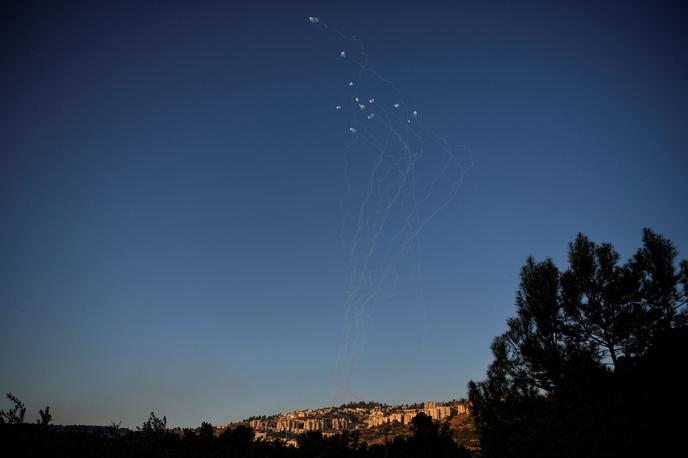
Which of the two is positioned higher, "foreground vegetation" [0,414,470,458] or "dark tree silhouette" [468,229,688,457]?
"dark tree silhouette" [468,229,688,457]

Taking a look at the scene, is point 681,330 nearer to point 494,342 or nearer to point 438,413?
point 494,342

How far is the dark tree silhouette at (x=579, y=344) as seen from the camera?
1149cm

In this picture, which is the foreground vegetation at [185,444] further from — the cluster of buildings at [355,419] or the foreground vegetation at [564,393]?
the cluster of buildings at [355,419]

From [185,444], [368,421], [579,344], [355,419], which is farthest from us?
[355,419]

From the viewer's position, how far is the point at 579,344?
17.3m

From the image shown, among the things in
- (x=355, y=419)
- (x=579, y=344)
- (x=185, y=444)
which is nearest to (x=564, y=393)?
(x=579, y=344)

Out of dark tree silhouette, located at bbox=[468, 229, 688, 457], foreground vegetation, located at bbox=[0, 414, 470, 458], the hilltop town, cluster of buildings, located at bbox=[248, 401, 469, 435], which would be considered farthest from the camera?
cluster of buildings, located at bbox=[248, 401, 469, 435]

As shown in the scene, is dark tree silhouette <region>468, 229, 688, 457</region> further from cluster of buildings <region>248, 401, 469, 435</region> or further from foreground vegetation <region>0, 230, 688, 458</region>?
cluster of buildings <region>248, 401, 469, 435</region>

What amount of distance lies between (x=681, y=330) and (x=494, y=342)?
338 inches

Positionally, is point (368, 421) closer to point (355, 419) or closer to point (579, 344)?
point (355, 419)

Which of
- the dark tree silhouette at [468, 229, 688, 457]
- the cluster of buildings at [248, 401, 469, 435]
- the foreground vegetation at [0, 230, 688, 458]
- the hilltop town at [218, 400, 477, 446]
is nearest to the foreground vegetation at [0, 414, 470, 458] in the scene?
the foreground vegetation at [0, 230, 688, 458]

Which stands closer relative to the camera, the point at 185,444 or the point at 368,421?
the point at 185,444

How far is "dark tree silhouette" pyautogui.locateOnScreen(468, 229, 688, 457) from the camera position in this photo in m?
11.5

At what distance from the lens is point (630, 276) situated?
1683 centimetres
